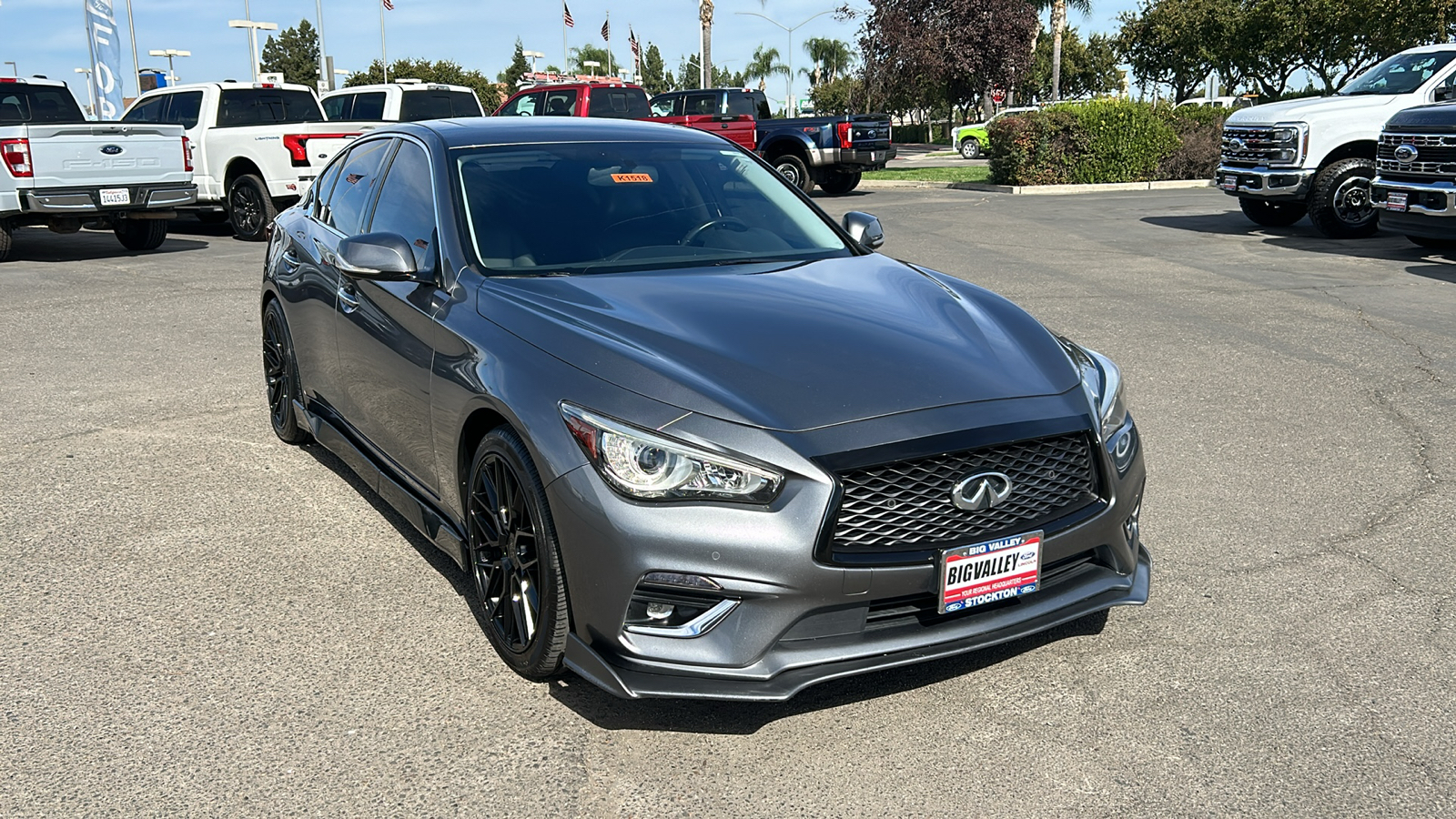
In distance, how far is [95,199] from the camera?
13.9 m

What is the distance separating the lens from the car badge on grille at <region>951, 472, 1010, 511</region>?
10.7 feet

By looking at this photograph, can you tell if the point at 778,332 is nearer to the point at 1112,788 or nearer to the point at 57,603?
the point at 1112,788

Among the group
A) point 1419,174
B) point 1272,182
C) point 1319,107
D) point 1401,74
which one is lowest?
point 1272,182

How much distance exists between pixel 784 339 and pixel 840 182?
2176cm

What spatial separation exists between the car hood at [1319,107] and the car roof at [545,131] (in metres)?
12.3

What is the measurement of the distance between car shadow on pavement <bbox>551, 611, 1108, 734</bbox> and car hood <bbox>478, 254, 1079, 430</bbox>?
2.53 ft

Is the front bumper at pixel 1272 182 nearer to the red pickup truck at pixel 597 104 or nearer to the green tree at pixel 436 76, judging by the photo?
the red pickup truck at pixel 597 104

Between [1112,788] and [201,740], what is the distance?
7.91ft

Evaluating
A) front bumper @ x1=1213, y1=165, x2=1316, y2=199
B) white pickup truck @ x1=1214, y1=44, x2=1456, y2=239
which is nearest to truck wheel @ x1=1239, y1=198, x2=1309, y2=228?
front bumper @ x1=1213, y1=165, x2=1316, y2=199

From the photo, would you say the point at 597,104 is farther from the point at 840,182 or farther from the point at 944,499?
the point at 944,499

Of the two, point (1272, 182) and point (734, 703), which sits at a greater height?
point (1272, 182)

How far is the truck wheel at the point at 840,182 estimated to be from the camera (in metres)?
24.7

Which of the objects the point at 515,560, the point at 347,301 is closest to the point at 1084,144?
the point at 347,301

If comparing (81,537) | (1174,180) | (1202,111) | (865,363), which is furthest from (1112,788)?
(1202,111)
